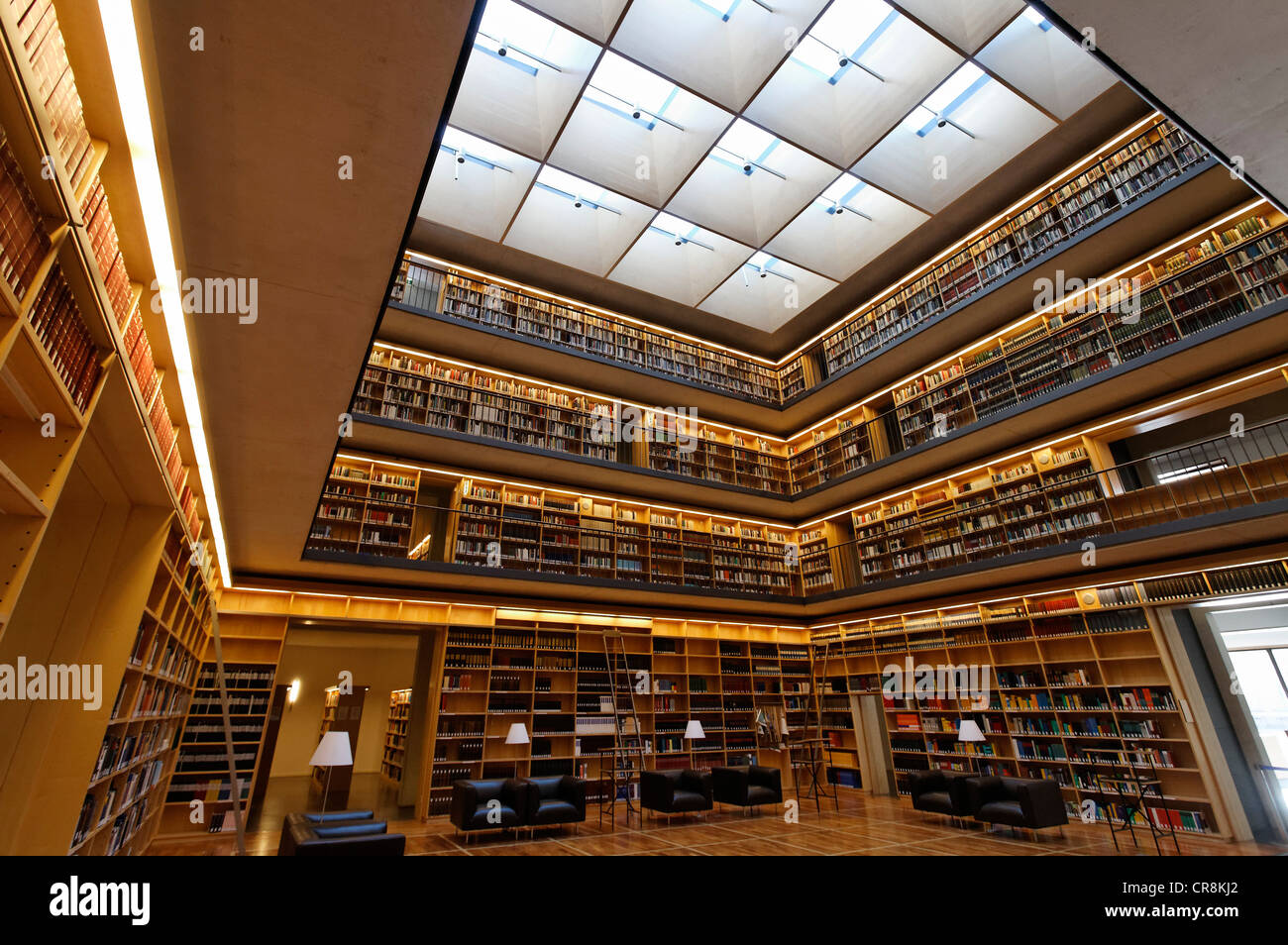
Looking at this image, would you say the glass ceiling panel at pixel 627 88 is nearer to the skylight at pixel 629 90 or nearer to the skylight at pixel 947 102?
the skylight at pixel 629 90

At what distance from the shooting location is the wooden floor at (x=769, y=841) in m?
5.16

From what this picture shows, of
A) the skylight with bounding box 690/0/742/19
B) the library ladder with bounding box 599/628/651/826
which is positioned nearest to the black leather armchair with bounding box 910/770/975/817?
the library ladder with bounding box 599/628/651/826

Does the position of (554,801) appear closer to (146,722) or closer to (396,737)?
(146,722)

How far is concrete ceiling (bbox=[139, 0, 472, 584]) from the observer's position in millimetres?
1655

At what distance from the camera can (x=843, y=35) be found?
21.0 feet

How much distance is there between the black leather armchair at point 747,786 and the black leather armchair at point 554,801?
2.01 metres

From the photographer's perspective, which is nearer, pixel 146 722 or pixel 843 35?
pixel 146 722

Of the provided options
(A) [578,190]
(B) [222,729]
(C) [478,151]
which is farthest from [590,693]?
(C) [478,151]

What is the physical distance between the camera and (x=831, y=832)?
606 cm

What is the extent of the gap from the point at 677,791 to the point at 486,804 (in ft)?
7.98

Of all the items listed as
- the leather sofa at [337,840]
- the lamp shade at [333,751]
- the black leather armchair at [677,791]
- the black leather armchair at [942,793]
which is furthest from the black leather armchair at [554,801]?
the black leather armchair at [942,793]

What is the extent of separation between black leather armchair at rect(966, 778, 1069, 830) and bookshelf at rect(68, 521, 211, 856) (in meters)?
7.13

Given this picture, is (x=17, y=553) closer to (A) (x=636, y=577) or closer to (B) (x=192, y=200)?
(B) (x=192, y=200)
